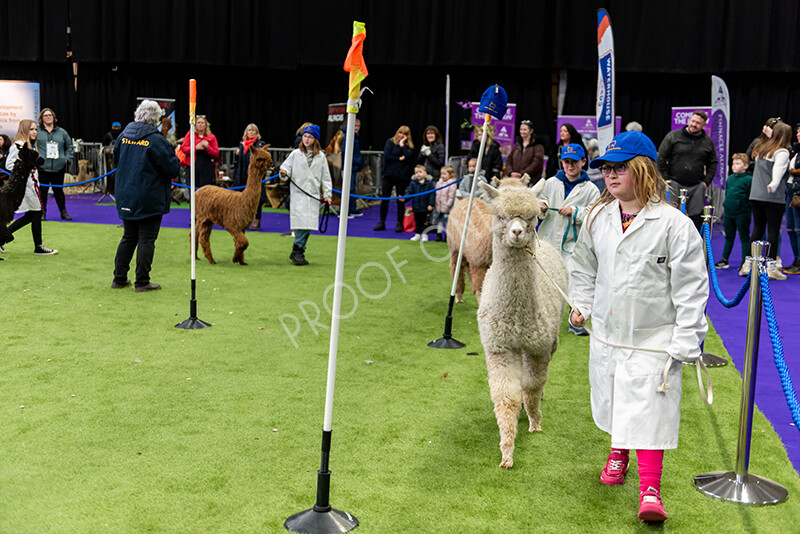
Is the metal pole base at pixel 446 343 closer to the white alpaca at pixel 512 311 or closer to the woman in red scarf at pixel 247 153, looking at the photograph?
the white alpaca at pixel 512 311

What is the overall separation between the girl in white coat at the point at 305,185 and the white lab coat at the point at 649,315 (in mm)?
6854

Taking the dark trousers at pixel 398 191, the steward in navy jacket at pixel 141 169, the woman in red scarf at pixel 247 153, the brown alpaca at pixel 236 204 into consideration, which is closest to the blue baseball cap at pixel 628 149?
the steward in navy jacket at pixel 141 169

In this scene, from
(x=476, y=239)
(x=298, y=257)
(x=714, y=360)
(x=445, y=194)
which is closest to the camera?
(x=714, y=360)

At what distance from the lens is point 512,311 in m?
4.04

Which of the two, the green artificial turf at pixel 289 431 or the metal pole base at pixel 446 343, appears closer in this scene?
the green artificial turf at pixel 289 431

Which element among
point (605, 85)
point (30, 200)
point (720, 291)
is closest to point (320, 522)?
point (720, 291)

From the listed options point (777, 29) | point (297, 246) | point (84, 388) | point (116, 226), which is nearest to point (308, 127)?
point (297, 246)

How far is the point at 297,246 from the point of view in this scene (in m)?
10.0

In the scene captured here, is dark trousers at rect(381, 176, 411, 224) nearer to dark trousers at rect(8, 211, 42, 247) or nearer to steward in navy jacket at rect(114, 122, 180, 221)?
dark trousers at rect(8, 211, 42, 247)

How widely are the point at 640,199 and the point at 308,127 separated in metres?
7.21

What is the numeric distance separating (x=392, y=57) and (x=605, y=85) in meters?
11.6

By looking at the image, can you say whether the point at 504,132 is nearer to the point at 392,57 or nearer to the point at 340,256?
the point at 392,57

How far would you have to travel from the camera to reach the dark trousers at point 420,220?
12898mm

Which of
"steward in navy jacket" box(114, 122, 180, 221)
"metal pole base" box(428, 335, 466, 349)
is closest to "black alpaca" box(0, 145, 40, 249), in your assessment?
"steward in navy jacket" box(114, 122, 180, 221)
